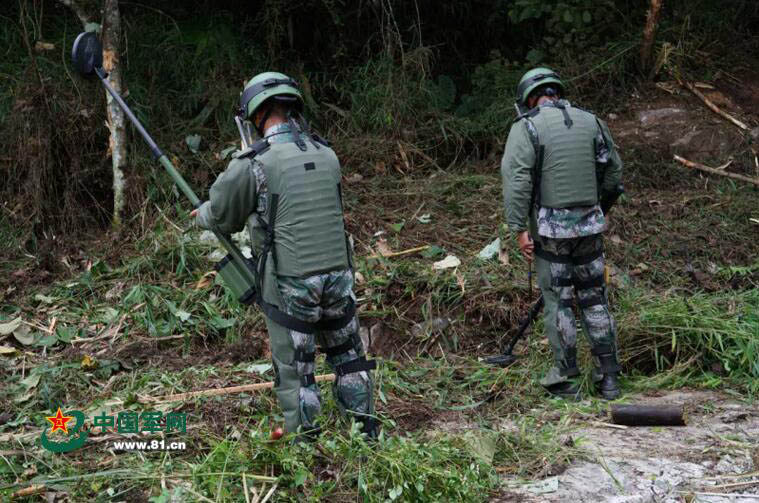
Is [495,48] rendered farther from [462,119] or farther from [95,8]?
[95,8]

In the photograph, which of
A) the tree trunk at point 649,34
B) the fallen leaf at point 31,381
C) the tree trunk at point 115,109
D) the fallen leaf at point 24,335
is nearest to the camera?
the fallen leaf at point 31,381

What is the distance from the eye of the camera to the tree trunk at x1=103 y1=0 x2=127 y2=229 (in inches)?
295

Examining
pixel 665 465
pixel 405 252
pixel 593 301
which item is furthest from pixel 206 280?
pixel 665 465

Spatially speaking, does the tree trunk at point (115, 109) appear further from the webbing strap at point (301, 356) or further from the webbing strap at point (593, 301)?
the webbing strap at point (593, 301)

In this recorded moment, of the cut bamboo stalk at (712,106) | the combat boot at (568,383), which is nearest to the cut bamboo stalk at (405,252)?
the combat boot at (568,383)

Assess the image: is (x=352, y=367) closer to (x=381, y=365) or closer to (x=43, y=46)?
(x=381, y=365)

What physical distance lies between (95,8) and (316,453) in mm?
5685

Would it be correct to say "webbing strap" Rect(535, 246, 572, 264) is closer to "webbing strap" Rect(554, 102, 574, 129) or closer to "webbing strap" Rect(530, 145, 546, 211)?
"webbing strap" Rect(530, 145, 546, 211)

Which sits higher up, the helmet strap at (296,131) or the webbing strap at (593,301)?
the helmet strap at (296,131)

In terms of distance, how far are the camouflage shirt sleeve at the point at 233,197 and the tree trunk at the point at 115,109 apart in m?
3.56

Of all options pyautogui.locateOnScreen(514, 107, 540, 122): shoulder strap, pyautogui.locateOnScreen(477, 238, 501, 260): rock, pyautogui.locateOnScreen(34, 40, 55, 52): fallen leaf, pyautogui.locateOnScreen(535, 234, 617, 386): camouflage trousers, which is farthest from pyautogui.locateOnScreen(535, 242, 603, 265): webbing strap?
pyautogui.locateOnScreen(34, 40, 55, 52): fallen leaf

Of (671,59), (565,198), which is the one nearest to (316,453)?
(565,198)

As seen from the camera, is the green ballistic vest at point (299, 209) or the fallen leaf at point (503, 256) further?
the fallen leaf at point (503, 256)

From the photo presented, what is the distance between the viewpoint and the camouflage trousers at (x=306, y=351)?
4297 millimetres
